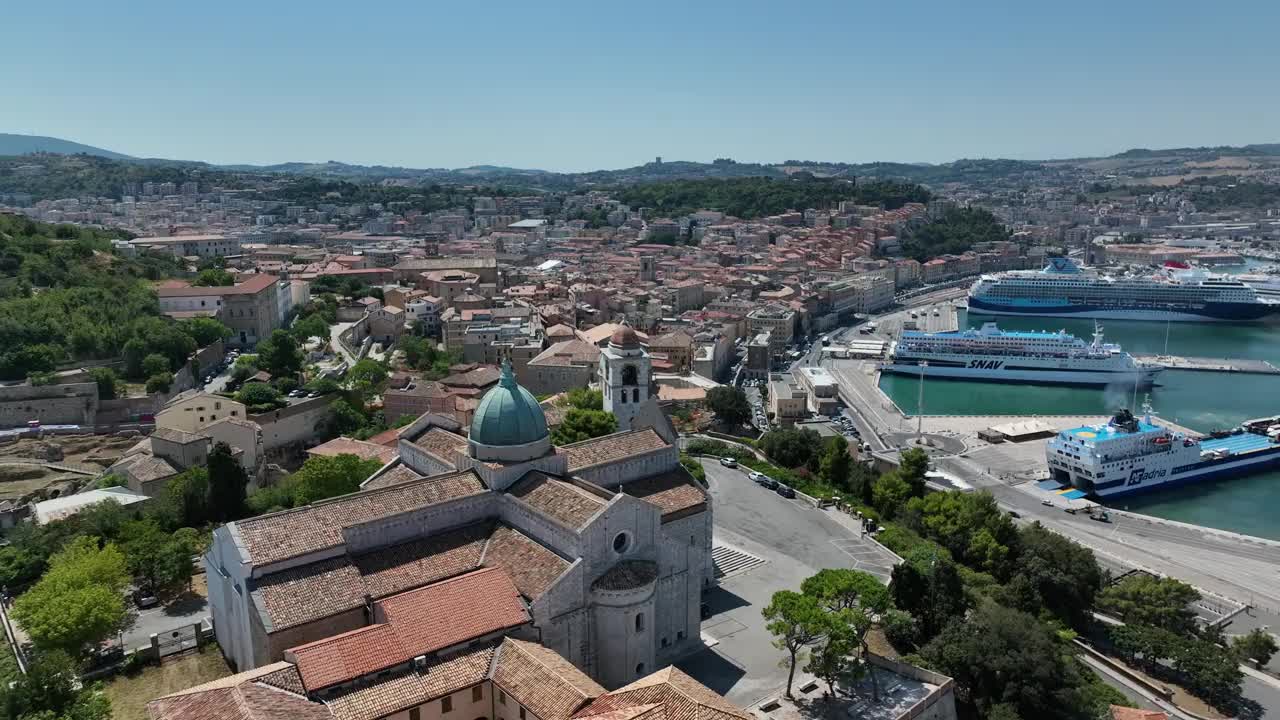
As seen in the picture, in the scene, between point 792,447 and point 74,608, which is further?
point 792,447

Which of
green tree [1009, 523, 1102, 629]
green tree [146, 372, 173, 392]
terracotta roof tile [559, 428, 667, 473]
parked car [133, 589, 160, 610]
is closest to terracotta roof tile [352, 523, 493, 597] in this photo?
terracotta roof tile [559, 428, 667, 473]

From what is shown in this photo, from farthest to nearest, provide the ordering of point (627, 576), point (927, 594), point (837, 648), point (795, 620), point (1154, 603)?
point (1154, 603) < point (927, 594) < point (627, 576) < point (795, 620) < point (837, 648)

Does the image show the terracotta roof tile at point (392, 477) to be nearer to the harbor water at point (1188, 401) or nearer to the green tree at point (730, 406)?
the green tree at point (730, 406)

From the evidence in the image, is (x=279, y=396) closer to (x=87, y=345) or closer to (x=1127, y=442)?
(x=87, y=345)

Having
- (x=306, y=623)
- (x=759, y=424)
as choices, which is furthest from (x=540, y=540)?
(x=759, y=424)

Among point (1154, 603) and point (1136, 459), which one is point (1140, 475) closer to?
point (1136, 459)

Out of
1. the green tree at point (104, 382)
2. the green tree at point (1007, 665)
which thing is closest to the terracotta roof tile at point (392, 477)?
the green tree at point (1007, 665)

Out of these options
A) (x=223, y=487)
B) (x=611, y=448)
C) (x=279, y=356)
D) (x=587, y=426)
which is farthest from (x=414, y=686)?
(x=279, y=356)
